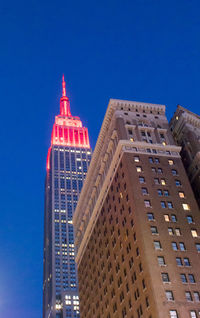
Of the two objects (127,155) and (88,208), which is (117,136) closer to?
(127,155)

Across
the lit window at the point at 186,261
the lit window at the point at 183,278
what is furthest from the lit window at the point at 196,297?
the lit window at the point at 186,261

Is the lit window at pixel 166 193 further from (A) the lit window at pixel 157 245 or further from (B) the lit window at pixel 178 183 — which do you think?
(A) the lit window at pixel 157 245

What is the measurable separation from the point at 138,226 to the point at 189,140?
40.6 metres

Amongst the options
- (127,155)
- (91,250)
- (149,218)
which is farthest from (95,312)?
(127,155)

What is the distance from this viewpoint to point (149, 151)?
99.5 meters

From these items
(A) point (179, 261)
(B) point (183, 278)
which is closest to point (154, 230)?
(A) point (179, 261)

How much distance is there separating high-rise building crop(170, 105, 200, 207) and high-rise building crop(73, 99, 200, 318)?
632cm

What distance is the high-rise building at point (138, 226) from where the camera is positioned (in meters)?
72.0

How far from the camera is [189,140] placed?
11150 cm

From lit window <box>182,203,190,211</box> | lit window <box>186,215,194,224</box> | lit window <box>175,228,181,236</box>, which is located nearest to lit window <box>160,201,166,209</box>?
lit window <box>182,203,190,211</box>

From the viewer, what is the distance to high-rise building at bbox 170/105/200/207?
10138cm

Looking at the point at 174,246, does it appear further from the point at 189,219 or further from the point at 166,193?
the point at 166,193

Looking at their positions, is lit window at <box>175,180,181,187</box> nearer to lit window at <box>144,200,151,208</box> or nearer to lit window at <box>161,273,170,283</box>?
lit window at <box>144,200,151,208</box>

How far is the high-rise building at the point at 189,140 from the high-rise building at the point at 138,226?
20.7 feet
